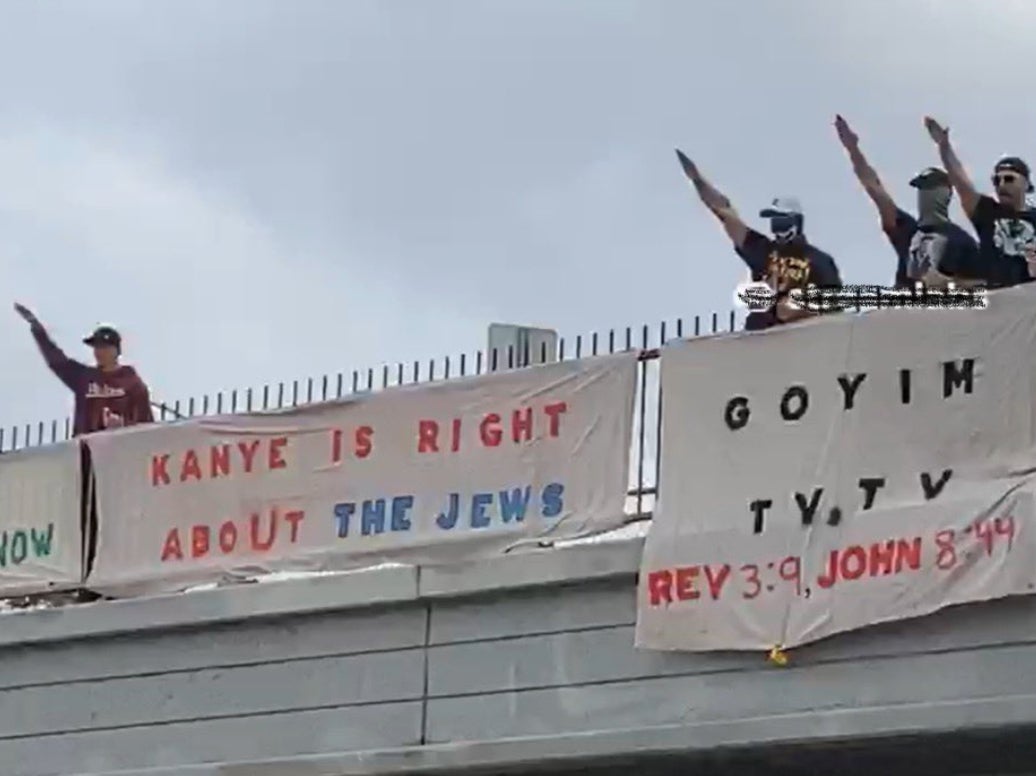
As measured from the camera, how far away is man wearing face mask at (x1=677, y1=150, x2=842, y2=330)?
1134 cm

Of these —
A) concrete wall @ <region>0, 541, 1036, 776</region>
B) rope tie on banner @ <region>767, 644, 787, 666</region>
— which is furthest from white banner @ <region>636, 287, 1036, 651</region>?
concrete wall @ <region>0, 541, 1036, 776</region>

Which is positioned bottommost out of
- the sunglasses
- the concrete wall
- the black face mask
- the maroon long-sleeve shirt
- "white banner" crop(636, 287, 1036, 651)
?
the concrete wall

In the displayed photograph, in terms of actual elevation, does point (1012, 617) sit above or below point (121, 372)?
below

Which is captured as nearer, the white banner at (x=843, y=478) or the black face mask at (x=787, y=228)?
the white banner at (x=843, y=478)

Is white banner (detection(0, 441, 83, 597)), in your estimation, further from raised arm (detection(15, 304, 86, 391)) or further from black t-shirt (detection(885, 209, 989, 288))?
black t-shirt (detection(885, 209, 989, 288))

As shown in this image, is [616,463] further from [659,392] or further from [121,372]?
[121,372]

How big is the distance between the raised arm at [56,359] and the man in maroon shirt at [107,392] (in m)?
0.04

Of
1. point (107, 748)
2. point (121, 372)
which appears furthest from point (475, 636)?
point (121, 372)

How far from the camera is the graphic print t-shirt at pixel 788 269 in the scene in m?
11.3

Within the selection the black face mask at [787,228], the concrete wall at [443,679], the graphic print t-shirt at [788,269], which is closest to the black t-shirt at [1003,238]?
the graphic print t-shirt at [788,269]

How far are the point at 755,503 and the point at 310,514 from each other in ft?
8.51

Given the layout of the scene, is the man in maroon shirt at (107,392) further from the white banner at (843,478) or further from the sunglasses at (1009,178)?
the sunglasses at (1009,178)

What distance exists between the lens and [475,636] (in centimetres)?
1176

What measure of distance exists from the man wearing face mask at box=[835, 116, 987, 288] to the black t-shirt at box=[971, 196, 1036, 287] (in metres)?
0.05
